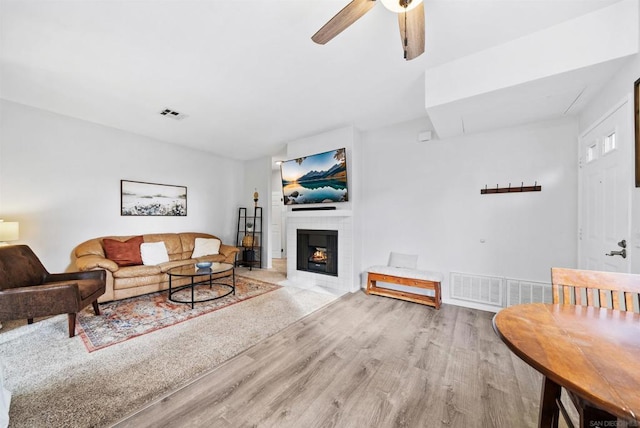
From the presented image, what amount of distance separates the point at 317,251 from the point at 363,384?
2.81 m

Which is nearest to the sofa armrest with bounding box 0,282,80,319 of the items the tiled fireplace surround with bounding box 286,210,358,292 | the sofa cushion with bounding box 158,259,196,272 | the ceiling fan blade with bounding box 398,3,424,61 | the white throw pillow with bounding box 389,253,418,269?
the sofa cushion with bounding box 158,259,196,272

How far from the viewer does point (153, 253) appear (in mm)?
3986

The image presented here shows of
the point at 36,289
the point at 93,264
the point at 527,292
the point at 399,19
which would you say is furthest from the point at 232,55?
the point at 527,292

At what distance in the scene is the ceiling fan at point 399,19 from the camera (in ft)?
4.33

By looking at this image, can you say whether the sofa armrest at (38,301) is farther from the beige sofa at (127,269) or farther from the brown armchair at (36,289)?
the beige sofa at (127,269)

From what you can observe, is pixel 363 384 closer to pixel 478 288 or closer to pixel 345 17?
pixel 478 288

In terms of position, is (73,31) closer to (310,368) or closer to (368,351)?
(310,368)

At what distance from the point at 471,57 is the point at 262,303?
139 inches

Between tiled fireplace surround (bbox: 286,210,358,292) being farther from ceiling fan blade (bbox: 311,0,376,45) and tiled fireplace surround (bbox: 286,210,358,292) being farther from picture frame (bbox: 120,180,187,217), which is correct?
ceiling fan blade (bbox: 311,0,376,45)

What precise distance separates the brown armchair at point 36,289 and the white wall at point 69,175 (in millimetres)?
745

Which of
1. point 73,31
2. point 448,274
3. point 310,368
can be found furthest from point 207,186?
point 448,274

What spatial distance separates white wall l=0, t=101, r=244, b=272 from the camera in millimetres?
3129

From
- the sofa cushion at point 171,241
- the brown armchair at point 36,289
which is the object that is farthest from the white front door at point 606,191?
the sofa cushion at point 171,241

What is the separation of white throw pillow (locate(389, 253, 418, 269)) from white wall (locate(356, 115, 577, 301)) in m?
0.08
